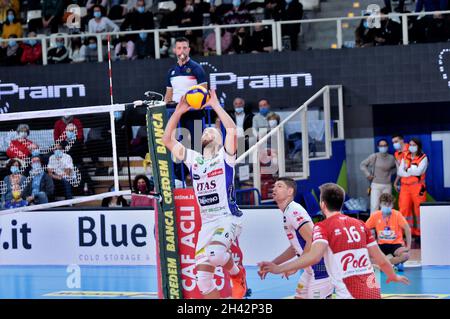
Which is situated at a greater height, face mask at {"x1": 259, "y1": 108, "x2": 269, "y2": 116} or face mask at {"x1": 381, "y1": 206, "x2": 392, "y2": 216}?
face mask at {"x1": 259, "y1": 108, "x2": 269, "y2": 116}

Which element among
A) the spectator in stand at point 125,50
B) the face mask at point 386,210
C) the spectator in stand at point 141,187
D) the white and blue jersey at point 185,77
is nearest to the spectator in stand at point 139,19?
the spectator in stand at point 125,50

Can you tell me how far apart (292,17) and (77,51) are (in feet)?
17.1

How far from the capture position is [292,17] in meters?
24.2

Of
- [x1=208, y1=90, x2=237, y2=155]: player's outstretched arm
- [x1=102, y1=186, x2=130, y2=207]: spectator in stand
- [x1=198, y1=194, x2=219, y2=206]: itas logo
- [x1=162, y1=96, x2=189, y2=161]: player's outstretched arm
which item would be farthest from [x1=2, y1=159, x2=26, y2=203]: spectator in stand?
[x1=208, y1=90, x2=237, y2=155]: player's outstretched arm

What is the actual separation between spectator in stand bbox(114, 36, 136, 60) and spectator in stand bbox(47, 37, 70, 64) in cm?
118

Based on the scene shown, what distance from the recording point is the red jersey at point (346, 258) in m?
10.2

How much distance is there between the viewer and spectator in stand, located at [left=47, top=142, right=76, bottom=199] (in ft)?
57.6

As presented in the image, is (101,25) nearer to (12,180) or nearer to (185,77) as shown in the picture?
(12,180)

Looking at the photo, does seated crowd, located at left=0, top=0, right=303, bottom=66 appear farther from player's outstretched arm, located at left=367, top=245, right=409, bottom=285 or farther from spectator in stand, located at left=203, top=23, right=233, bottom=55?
player's outstretched arm, located at left=367, top=245, right=409, bottom=285

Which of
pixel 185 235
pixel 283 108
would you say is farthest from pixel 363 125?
pixel 185 235

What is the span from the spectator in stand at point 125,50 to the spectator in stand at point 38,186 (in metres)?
8.00
